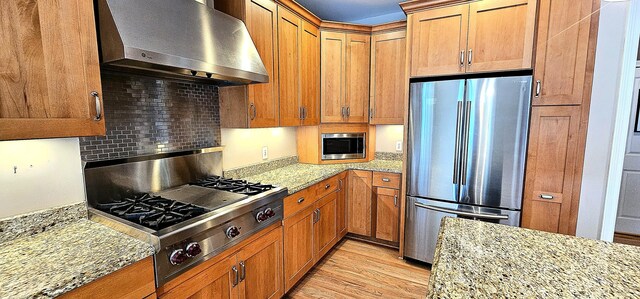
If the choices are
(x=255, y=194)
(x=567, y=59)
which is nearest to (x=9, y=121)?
(x=255, y=194)

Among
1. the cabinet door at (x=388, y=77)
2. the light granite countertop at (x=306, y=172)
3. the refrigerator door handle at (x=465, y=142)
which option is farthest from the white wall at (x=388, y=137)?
the refrigerator door handle at (x=465, y=142)

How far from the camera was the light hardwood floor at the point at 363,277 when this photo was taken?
2.28m

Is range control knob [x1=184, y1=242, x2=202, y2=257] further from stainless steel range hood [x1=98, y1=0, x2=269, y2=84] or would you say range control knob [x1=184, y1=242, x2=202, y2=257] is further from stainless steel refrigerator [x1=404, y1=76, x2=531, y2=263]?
stainless steel refrigerator [x1=404, y1=76, x2=531, y2=263]

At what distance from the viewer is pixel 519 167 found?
7.22 feet

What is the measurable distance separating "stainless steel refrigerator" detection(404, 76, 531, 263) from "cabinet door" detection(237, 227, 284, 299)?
1.37 m

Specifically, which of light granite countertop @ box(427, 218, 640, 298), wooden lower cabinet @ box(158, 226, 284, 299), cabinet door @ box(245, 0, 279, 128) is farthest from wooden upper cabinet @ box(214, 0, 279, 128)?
light granite countertop @ box(427, 218, 640, 298)

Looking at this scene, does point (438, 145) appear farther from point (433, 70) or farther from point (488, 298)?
point (488, 298)

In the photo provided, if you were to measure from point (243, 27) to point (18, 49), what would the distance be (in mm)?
1179

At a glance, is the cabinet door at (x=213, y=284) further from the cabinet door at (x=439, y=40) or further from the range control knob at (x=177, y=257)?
the cabinet door at (x=439, y=40)

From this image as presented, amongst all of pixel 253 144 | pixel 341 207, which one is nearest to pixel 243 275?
pixel 253 144

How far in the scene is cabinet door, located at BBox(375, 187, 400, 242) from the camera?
2.89 meters

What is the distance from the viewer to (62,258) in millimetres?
1045

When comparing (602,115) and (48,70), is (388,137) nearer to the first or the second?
(602,115)

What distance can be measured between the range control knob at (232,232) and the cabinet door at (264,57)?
83 centimetres
